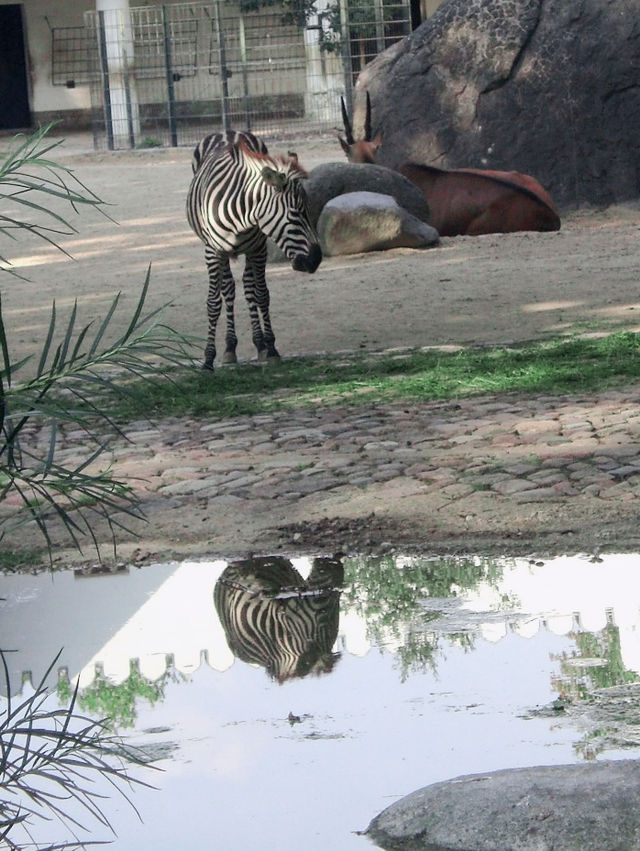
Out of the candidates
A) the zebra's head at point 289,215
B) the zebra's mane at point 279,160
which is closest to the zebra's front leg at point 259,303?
the zebra's head at point 289,215

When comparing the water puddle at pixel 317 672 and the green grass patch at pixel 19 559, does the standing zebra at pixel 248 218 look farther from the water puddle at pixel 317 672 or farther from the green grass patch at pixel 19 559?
the water puddle at pixel 317 672

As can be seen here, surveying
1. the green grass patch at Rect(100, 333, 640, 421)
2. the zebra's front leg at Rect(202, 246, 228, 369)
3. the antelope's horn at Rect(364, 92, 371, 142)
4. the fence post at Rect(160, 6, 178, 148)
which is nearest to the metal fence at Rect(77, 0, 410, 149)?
the fence post at Rect(160, 6, 178, 148)

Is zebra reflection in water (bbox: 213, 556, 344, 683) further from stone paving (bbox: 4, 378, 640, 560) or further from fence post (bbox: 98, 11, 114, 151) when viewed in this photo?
fence post (bbox: 98, 11, 114, 151)

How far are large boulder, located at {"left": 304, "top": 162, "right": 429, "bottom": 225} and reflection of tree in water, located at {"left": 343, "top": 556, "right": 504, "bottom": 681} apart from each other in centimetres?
977

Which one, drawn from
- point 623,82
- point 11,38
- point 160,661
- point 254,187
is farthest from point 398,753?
point 11,38

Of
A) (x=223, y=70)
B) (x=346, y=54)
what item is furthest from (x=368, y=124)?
(x=346, y=54)

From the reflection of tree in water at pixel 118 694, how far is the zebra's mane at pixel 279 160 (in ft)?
17.6

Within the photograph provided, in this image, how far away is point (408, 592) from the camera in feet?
18.0

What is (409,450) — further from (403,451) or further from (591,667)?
(591,667)

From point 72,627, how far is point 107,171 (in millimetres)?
19163

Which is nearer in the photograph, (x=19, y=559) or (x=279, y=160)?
(x=19, y=559)

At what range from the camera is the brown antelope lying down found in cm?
1544

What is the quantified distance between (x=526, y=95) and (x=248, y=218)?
7.34 m

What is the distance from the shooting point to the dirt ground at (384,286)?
10977mm
